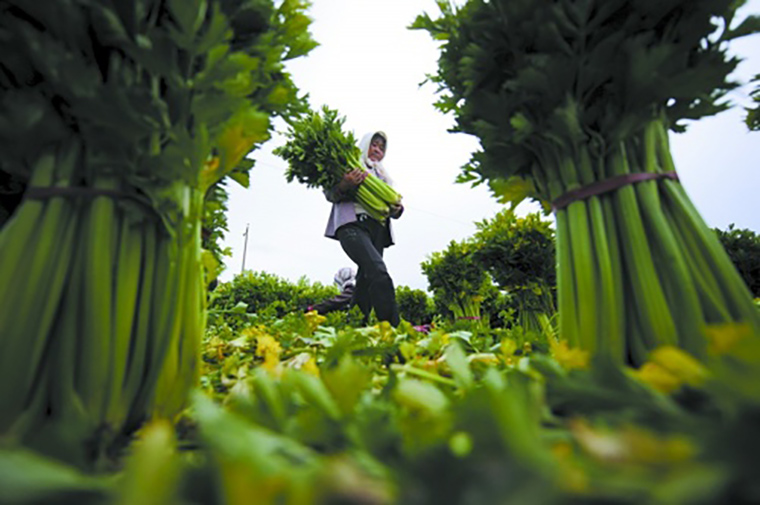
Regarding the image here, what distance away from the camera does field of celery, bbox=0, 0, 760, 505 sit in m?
0.42

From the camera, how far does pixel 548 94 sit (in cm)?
115

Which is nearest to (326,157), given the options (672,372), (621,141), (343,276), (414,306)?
(621,141)

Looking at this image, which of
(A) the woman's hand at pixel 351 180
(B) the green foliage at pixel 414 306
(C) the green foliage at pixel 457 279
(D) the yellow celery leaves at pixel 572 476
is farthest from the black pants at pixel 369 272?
(B) the green foliage at pixel 414 306

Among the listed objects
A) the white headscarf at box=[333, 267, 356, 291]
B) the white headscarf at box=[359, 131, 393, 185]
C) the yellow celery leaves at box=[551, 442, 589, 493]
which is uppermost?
the white headscarf at box=[359, 131, 393, 185]

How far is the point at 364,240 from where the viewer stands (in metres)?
4.23

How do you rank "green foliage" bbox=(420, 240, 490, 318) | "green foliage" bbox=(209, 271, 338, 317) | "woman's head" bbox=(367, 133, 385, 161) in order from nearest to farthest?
"woman's head" bbox=(367, 133, 385, 161) < "green foliage" bbox=(420, 240, 490, 318) < "green foliage" bbox=(209, 271, 338, 317)

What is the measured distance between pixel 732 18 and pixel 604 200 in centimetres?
65

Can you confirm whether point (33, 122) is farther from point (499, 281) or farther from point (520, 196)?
point (499, 281)

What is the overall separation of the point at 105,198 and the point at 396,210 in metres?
4.04

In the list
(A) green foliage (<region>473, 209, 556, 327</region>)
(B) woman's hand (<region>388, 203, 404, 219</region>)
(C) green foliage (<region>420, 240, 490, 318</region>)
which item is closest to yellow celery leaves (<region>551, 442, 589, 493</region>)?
(A) green foliage (<region>473, 209, 556, 327</region>)

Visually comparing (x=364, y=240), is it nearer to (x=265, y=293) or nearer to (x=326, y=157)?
(x=326, y=157)

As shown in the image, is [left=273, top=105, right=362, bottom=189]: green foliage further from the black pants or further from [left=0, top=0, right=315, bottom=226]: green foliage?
[left=0, top=0, right=315, bottom=226]: green foliage

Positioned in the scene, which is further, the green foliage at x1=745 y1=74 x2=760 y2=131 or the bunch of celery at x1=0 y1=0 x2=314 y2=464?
the green foliage at x1=745 y1=74 x2=760 y2=131

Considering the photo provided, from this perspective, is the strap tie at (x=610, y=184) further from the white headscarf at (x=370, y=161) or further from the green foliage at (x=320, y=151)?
the white headscarf at (x=370, y=161)
